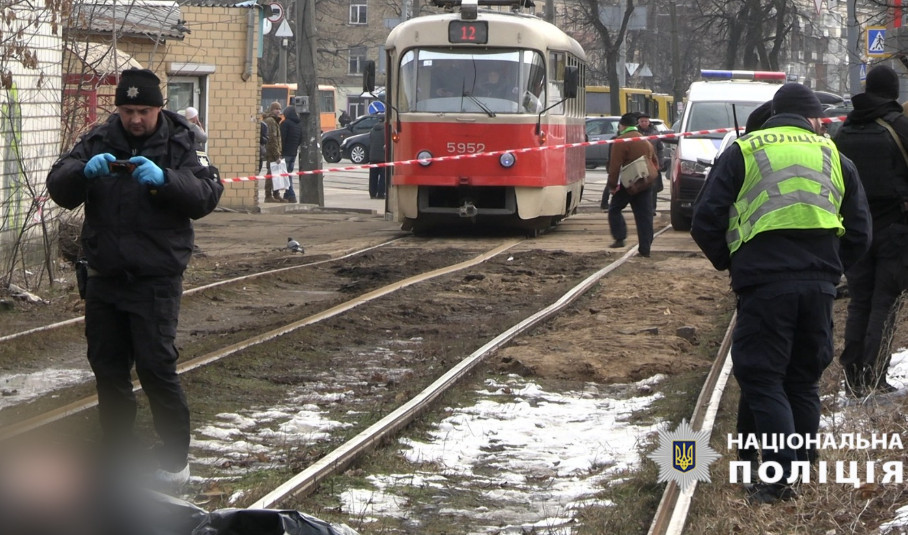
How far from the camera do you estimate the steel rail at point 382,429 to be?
528 cm

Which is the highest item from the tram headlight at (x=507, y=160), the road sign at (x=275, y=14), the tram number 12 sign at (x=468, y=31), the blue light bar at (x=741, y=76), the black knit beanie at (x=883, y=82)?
the road sign at (x=275, y=14)

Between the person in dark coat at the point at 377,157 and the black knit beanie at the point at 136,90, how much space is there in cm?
1869

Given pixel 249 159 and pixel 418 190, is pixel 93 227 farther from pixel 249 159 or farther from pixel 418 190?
pixel 249 159

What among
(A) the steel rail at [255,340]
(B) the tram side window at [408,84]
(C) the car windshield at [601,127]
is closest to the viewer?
(A) the steel rail at [255,340]

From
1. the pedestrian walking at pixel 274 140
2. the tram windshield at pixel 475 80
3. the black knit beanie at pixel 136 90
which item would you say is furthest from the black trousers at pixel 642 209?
the pedestrian walking at pixel 274 140

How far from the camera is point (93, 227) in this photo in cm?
536

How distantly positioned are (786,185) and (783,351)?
0.63 metres

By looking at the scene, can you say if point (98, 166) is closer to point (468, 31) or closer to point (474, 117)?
point (474, 117)

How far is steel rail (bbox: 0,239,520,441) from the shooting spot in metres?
6.55

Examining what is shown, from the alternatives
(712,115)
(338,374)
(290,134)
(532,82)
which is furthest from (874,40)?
(338,374)

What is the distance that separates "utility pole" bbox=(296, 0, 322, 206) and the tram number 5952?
7.27 meters

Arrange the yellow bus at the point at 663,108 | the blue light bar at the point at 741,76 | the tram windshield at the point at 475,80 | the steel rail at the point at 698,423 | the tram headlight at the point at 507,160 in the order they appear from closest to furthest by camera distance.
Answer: the steel rail at the point at 698,423 < the tram headlight at the point at 507,160 < the tram windshield at the point at 475,80 < the blue light bar at the point at 741,76 < the yellow bus at the point at 663,108

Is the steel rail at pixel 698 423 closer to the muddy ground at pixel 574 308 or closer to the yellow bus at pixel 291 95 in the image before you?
the muddy ground at pixel 574 308

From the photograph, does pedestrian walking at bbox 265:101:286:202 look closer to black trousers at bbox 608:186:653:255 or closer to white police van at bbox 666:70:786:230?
white police van at bbox 666:70:786:230
